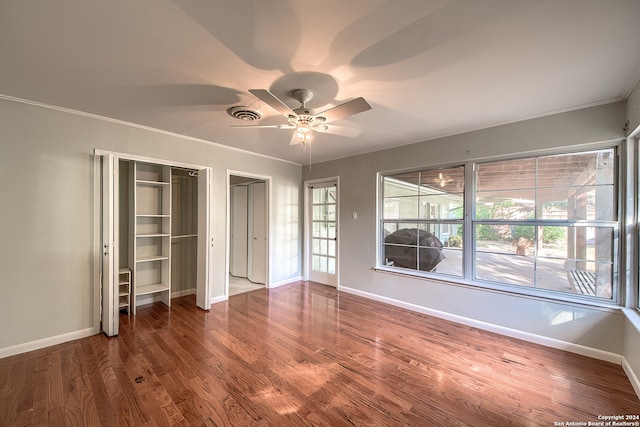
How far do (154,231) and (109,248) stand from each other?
3.68ft

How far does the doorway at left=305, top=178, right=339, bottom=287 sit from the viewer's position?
487cm

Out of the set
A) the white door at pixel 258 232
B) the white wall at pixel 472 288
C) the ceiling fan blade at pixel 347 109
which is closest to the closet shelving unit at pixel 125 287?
the white door at pixel 258 232

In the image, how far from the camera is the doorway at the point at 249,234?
15.6 ft

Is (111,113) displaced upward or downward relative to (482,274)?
upward

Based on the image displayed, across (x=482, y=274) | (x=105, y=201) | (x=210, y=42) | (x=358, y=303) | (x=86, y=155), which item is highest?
(x=210, y=42)

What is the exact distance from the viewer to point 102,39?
1.57 metres

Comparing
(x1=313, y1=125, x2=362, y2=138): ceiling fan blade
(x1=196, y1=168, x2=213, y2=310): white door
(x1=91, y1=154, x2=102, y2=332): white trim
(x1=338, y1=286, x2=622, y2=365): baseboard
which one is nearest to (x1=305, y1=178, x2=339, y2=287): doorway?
(x1=338, y1=286, x2=622, y2=365): baseboard

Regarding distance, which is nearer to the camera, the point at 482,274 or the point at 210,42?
the point at 210,42

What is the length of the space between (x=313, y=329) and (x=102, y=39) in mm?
3210

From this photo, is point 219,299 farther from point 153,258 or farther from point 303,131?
point 303,131

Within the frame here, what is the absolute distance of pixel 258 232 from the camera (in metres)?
4.91

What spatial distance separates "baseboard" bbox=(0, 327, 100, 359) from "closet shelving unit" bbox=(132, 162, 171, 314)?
34.8 inches

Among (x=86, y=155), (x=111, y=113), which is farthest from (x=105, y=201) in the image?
(x=111, y=113)

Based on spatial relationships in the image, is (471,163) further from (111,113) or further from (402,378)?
(111,113)
